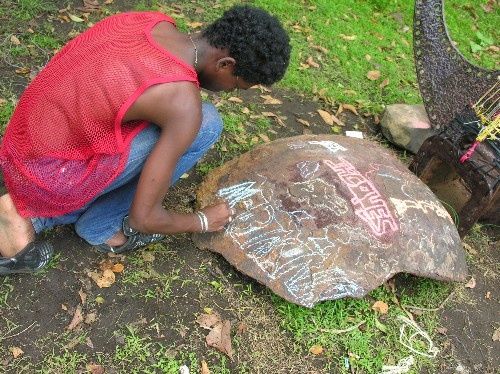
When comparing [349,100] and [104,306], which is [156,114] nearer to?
[104,306]

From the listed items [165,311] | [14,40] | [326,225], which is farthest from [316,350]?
[14,40]

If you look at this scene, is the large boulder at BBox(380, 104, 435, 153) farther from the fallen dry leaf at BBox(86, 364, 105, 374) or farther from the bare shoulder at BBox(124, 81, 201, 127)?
the fallen dry leaf at BBox(86, 364, 105, 374)

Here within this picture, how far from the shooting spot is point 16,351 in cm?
241

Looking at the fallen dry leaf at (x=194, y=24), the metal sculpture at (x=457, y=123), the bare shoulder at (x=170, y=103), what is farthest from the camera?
the fallen dry leaf at (x=194, y=24)

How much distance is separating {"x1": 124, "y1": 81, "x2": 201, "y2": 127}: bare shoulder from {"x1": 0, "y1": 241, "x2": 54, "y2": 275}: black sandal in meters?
0.96

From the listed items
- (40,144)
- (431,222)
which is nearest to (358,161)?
(431,222)

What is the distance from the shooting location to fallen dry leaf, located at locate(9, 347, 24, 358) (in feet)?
7.88

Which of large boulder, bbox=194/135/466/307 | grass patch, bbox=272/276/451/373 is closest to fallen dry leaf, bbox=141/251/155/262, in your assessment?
large boulder, bbox=194/135/466/307

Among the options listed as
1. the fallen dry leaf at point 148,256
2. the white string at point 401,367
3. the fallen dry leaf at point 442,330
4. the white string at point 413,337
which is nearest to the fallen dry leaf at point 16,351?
the fallen dry leaf at point 148,256

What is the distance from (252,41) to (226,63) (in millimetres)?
158

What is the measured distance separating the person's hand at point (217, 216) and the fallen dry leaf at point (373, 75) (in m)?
2.95

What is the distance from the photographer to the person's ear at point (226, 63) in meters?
2.26

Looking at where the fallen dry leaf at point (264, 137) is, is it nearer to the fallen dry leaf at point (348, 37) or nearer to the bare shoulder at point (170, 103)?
the bare shoulder at point (170, 103)

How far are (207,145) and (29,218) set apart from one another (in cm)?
97
